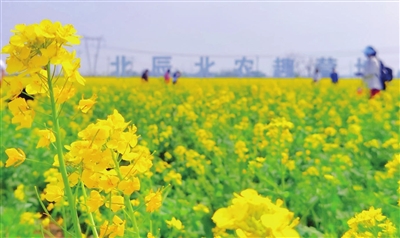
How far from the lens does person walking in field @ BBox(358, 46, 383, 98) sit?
7.47 metres

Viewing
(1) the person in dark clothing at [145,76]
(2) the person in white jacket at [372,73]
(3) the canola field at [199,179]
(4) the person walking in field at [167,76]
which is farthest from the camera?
(1) the person in dark clothing at [145,76]

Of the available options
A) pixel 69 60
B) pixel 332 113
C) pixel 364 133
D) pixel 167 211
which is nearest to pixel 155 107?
pixel 332 113

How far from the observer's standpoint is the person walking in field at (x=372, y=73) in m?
7.47

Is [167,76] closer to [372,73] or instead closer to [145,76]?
[145,76]

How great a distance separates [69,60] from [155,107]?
533 cm

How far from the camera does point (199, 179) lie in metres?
3.03

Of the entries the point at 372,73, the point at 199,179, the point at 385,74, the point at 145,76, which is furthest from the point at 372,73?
the point at 145,76

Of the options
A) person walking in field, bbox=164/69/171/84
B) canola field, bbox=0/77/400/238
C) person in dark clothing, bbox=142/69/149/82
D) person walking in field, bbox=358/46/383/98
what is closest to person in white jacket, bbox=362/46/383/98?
person walking in field, bbox=358/46/383/98

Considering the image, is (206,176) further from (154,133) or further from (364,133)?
(364,133)

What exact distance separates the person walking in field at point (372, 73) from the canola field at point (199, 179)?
43.3 inches

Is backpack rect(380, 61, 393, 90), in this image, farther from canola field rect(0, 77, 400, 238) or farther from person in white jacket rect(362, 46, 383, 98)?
canola field rect(0, 77, 400, 238)

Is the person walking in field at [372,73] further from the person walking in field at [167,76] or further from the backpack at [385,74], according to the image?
the person walking in field at [167,76]

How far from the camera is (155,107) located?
20.8ft

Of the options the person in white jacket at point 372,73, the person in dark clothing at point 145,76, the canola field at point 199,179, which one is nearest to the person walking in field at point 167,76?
the person in dark clothing at point 145,76
